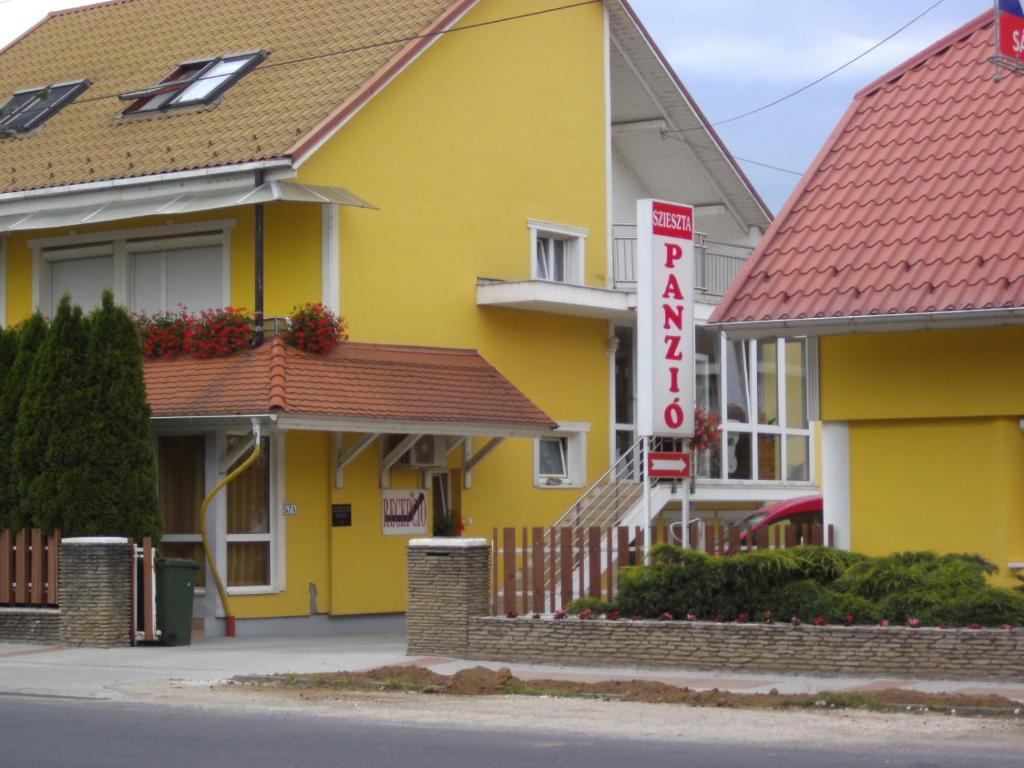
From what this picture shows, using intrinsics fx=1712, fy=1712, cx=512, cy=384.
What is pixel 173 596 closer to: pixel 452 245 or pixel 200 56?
pixel 452 245

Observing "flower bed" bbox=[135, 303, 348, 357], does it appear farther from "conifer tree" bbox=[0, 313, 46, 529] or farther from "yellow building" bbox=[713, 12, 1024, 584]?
"yellow building" bbox=[713, 12, 1024, 584]

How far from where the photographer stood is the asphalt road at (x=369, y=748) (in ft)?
35.3

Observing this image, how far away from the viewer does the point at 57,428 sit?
2023cm

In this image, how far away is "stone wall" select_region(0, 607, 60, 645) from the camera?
65.8 ft

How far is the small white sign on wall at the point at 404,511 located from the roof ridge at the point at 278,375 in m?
3.11

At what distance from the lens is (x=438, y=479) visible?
25516 mm

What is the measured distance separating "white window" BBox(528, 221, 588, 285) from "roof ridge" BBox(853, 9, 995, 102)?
7.72 meters

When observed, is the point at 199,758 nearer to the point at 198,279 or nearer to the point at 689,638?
the point at 689,638

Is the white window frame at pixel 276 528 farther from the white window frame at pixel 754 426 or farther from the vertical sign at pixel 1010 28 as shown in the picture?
the vertical sign at pixel 1010 28

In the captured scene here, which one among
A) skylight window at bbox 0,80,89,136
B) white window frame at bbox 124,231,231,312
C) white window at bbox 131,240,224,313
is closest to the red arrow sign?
white window frame at bbox 124,231,231,312

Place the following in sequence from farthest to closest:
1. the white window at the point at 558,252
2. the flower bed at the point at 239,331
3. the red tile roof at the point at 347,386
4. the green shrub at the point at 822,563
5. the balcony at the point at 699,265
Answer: the balcony at the point at 699,265 → the white window at the point at 558,252 → the flower bed at the point at 239,331 → the red tile roof at the point at 347,386 → the green shrub at the point at 822,563

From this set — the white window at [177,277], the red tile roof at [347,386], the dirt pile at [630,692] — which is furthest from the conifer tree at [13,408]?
the dirt pile at [630,692]

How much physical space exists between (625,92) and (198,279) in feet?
29.8

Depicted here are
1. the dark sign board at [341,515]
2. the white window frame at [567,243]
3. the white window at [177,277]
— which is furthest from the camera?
the white window frame at [567,243]
